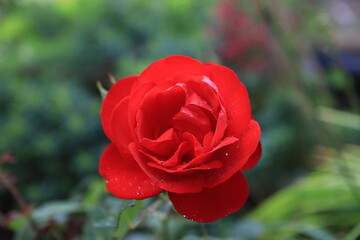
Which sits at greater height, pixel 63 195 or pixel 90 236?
pixel 90 236

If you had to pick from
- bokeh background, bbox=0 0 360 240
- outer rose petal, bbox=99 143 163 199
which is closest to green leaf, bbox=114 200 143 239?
outer rose petal, bbox=99 143 163 199

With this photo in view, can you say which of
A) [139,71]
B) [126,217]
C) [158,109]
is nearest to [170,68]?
[158,109]

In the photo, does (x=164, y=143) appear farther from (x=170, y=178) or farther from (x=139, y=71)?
(x=139, y=71)

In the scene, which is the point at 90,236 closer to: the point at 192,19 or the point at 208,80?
the point at 208,80

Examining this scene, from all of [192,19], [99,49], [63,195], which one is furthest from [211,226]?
[192,19]

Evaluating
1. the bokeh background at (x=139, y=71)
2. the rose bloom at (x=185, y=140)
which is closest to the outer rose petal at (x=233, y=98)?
the rose bloom at (x=185, y=140)

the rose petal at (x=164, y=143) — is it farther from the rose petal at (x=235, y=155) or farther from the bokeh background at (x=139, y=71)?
the bokeh background at (x=139, y=71)
